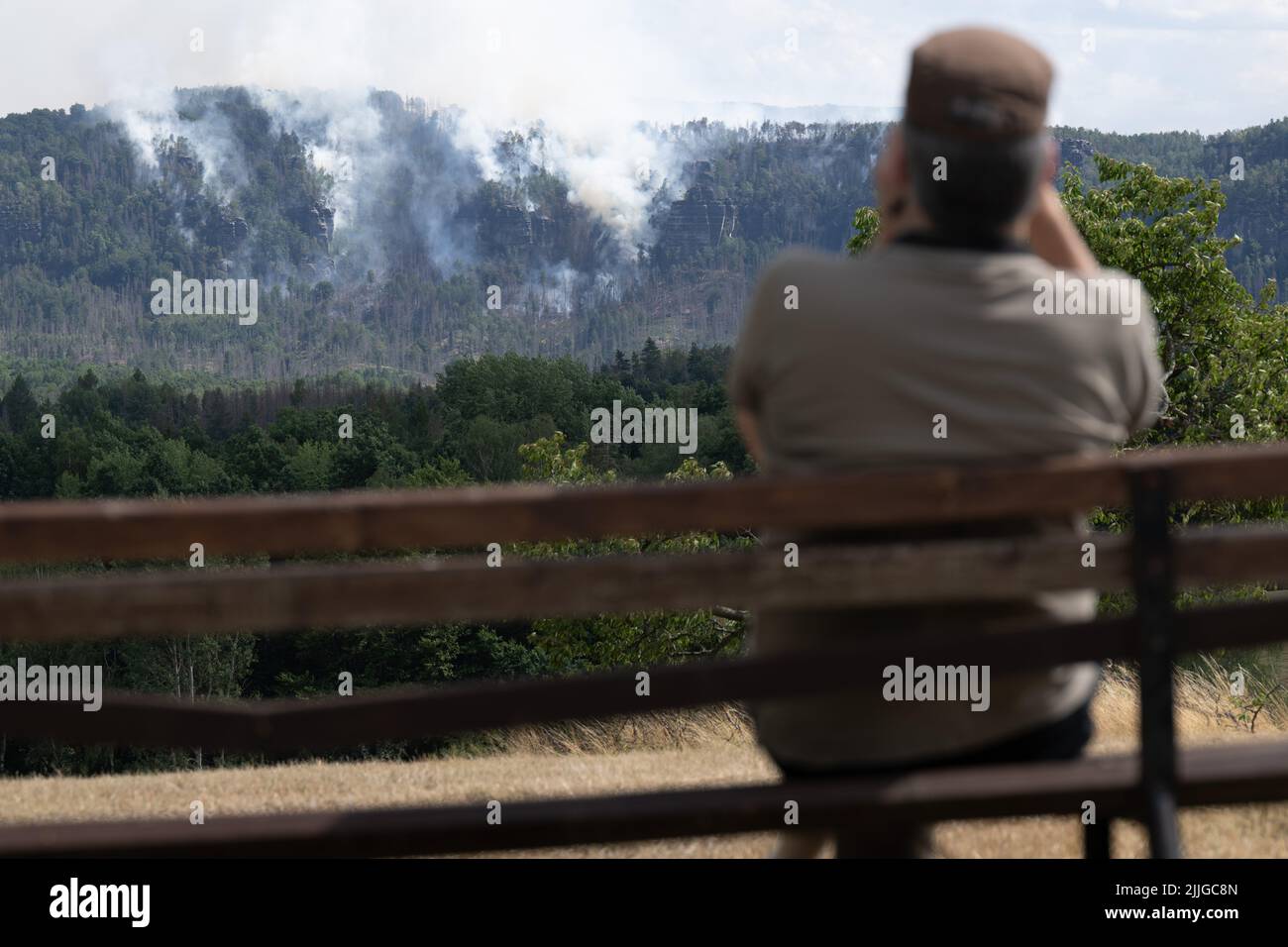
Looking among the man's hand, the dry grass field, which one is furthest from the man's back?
the dry grass field

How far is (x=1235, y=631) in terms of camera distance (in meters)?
2.94

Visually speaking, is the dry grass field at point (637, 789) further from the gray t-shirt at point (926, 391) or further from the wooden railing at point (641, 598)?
the gray t-shirt at point (926, 391)

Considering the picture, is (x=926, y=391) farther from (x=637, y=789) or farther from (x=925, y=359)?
(x=637, y=789)

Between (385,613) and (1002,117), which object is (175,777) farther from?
(1002,117)

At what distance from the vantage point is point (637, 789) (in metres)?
7.25

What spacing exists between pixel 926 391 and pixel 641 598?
0.66 m

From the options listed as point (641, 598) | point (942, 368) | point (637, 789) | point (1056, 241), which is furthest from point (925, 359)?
point (637, 789)

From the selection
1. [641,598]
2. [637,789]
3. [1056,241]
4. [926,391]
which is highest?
[1056,241]

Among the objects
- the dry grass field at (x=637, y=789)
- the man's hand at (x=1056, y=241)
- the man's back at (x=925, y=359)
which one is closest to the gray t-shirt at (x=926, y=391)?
the man's back at (x=925, y=359)

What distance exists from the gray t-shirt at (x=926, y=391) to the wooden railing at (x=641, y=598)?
0.08 meters

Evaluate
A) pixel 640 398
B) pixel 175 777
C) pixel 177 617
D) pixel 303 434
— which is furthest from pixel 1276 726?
pixel 640 398

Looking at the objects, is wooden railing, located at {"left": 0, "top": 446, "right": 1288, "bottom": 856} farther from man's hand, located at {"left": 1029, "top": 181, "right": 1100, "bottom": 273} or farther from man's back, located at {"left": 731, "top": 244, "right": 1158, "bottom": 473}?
man's hand, located at {"left": 1029, "top": 181, "right": 1100, "bottom": 273}

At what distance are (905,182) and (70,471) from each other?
4439 inches

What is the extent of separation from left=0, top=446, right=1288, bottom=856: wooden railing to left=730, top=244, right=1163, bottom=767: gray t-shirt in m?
0.08
